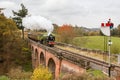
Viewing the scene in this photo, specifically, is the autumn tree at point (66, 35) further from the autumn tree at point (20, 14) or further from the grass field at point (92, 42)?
the autumn tree at point (20, 14)

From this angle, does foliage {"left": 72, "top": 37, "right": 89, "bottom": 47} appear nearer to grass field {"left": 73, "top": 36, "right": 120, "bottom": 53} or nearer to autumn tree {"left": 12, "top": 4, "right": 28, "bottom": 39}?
grass field {"left": 73, "top": 36, "right": 120, "bottom": 53}

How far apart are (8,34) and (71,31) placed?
26637mm

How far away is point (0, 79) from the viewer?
45.1 ft

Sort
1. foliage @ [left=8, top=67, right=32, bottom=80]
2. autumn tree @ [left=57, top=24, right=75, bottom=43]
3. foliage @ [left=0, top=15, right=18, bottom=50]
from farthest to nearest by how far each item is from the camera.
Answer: autumn tree @ [left=57, top=24, right=75, bottom=43] → foliage @ [left=0, top=15, right=18, bottom=50] → foliage @ [left=8, top=67, right=32, bottom=80]

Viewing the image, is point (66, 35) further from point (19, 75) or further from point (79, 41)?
point (19, 75)


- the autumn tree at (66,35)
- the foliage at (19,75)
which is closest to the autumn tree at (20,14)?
the autumn tree at (66,35)

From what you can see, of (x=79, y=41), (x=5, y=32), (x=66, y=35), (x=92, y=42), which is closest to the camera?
(x=5, y=32)

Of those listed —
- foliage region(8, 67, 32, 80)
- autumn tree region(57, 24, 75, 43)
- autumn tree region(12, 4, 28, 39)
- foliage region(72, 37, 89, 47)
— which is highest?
autumn tree region(12, 4, 28, 39)

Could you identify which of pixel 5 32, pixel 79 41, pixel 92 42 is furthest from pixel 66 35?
pixel 5 32

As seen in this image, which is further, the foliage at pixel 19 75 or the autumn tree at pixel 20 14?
the autumn tree at pixel 20 14

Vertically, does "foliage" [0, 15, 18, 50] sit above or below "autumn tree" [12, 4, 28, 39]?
below

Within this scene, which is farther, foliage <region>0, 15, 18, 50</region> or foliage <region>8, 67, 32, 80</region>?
foliage <region>0, 15, 18, 50</region>

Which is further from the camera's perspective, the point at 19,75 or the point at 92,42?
the point at 92,42

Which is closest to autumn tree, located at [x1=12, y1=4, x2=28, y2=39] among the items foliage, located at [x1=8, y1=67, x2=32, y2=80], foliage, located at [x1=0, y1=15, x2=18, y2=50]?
foliage, located at [x1=0, y1=15, x2=18, y2=50]
